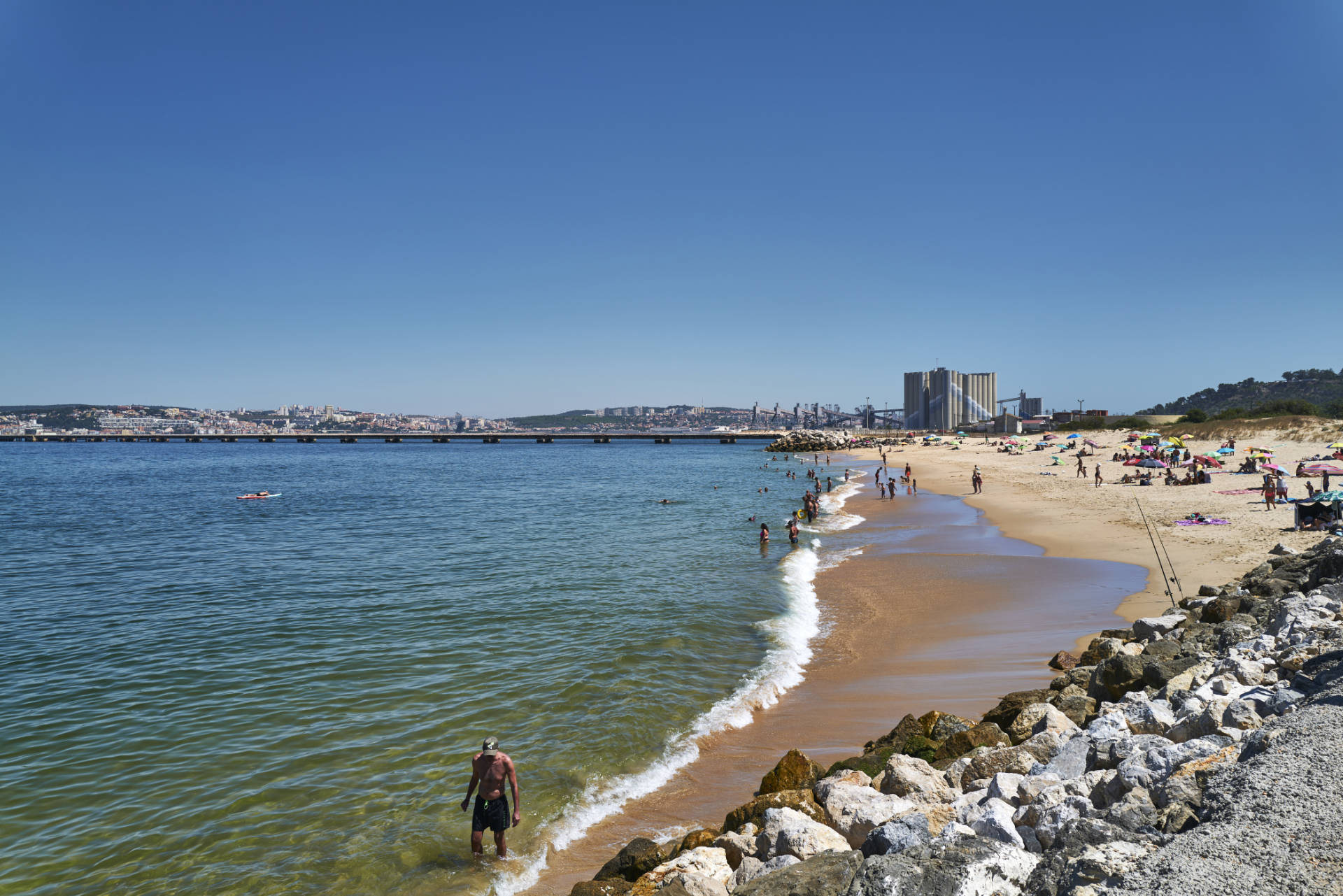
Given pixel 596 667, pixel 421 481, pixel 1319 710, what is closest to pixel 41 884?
pixel 596 667

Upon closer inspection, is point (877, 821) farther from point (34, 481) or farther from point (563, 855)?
point (34, 481)

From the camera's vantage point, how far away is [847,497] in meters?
46.1

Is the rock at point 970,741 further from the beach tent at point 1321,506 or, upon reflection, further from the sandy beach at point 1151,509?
the beach tent at point 1321,506

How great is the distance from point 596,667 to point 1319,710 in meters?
10.3

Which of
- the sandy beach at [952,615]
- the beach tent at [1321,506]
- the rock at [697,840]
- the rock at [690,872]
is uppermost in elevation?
the beach tent at [1321,506]

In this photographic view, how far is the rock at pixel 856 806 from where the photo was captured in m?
6.18

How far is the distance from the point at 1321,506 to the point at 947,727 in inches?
691

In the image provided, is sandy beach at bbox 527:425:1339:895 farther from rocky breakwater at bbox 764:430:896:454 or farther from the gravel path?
rocky breakwater at bbox 764:430:896:454

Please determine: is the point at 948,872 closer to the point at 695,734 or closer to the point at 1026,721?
the point at 1026,721

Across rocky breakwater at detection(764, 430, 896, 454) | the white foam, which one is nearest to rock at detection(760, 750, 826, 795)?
the white foam

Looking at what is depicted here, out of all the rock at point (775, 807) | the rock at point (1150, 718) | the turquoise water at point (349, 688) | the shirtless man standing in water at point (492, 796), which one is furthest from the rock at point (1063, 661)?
the shirtless man standing in water at point (492, 796)

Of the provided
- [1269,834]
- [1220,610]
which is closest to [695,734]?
[1269,834]

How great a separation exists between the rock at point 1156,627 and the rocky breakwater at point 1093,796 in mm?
1151

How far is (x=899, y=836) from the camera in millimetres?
5250
